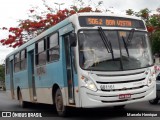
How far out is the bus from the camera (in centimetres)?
1021

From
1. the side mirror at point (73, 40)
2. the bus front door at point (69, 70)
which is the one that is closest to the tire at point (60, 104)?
the bus front door at point (69, 70)

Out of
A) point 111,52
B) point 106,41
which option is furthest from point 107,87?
point 106,41

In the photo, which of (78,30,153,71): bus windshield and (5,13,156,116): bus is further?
(78,30,153,71): bus windshield

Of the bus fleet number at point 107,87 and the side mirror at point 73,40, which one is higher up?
the side mirror at point 73,40

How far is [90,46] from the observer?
34.4ft

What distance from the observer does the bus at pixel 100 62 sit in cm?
1021

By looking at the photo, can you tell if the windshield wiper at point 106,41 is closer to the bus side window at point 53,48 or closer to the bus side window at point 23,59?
the bus side window at point 53,48

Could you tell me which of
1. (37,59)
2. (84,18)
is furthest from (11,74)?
(84,18)

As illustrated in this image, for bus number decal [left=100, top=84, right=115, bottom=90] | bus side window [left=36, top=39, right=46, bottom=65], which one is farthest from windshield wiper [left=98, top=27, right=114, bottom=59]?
bus side window [left=36, top=39, right=46, bottom=65]

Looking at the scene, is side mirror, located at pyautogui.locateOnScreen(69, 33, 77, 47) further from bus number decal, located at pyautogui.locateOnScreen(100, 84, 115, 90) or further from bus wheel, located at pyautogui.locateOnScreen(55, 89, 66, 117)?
bus wheel, located at pyautogui.locateOnScreen(55, 89, 66, 117)

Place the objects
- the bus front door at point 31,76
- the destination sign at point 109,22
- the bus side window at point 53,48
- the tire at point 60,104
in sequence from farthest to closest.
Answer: the bus front door at point 31,76 → the bus side window at point 53,48 → the tire at point 60,104 → the destination sign at point 109,22

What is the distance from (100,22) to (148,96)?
8.75 feet

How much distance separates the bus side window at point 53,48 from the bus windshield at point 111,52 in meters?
1.89

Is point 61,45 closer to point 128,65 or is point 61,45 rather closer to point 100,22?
point 100,22
